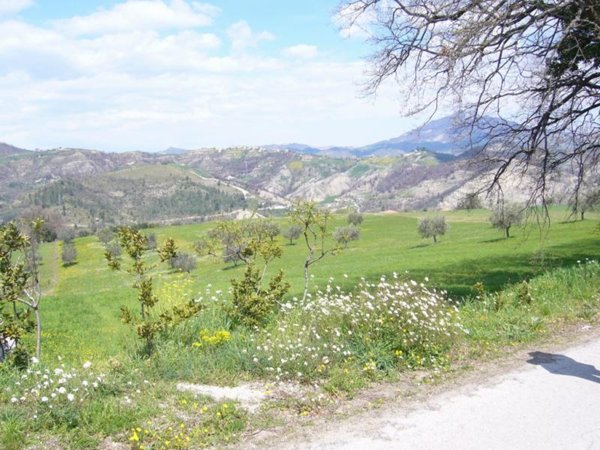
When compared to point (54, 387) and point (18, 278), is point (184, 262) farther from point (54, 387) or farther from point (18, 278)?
point (54, 387)

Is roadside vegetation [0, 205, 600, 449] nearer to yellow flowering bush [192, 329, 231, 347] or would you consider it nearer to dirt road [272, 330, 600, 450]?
yellow flowering bush [192, 329, 231, 347]

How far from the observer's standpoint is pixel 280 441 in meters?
5.39

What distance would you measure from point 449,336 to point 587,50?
31.0 ft

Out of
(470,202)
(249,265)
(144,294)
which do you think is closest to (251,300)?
(249,265)

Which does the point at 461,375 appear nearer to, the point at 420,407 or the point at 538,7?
the point at 420,407

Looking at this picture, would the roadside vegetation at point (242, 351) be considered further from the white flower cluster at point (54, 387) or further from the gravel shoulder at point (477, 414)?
the gravel shoulder at point (477, 414)

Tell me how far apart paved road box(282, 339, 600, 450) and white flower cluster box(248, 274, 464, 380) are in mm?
1528

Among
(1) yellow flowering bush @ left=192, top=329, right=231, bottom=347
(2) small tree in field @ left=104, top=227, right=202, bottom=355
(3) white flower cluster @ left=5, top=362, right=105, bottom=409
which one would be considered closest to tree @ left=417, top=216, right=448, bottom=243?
(2) small tree in field @ left=104, top=227, right=202, bottom=355

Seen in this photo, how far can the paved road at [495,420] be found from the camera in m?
5.23

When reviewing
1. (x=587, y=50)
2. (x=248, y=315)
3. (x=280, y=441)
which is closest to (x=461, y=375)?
(x=280, y=441)

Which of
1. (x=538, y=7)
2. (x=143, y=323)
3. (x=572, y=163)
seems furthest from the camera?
(x=572, y=163)

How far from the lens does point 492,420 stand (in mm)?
5703

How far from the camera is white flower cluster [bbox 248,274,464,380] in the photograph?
24.3 ft

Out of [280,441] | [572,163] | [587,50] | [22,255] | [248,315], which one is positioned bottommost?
[280,441]
